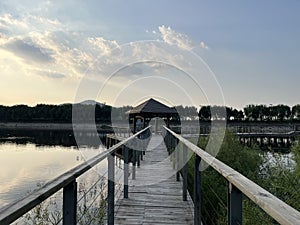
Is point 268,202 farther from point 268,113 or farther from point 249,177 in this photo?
point 268,113

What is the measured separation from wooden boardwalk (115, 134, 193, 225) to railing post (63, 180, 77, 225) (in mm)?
2280

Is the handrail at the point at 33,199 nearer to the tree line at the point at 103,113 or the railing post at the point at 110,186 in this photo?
the railing post at the point at 110,186

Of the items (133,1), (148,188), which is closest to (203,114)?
(133,1)

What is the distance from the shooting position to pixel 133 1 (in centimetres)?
1351

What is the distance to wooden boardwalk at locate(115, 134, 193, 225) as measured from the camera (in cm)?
417

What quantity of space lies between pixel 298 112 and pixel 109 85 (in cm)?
5682

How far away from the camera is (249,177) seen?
8500 mm

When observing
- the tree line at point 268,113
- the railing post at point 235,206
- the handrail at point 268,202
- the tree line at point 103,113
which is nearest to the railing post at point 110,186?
the handrail at point 268,202

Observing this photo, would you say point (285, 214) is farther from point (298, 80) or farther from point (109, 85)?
point (298, 80)

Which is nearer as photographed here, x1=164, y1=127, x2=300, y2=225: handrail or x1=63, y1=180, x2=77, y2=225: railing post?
x1=164, y1=127, x2=300, y2=225: handrail

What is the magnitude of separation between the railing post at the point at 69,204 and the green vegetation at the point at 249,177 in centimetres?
200

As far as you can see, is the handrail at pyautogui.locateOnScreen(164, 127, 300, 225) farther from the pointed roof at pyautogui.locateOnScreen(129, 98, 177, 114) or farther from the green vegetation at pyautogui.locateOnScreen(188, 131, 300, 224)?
the pointed roof at pyautogui.locateOnScreen(129, 98, 177, 114)

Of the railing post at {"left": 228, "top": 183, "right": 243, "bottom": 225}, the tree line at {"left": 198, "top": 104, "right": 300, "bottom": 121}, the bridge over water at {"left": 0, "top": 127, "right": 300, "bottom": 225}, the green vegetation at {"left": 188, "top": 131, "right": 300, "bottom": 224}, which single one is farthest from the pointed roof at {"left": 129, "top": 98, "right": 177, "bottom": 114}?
the tree line at {"left": 198, "top": 104, "right": 300, "bottom": 121}

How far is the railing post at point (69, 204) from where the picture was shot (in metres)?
1.80
